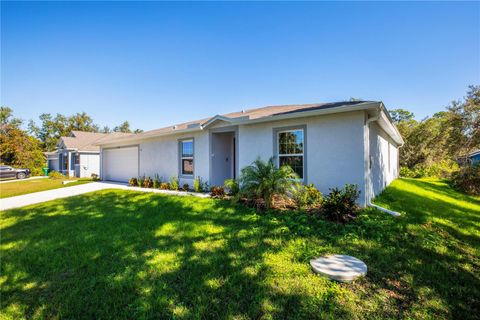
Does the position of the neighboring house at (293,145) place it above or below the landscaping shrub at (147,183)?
above

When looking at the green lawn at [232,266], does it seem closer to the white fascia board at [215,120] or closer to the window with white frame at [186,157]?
the white fascia board at [215,120]

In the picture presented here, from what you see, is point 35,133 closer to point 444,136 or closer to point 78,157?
point 78,157

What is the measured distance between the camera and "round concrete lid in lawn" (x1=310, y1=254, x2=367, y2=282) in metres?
2.99

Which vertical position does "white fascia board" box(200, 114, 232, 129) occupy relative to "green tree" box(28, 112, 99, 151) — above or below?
below

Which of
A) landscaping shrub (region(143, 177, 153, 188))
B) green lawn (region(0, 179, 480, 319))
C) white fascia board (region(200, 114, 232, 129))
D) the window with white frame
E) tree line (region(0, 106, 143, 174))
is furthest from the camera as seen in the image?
tree line (region(0, 106, 143, 174))

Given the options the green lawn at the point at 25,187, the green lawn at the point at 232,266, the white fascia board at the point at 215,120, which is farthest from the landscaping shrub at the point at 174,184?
the green lawn at the point at 25,187

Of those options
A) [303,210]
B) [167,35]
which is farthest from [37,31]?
[303,210]

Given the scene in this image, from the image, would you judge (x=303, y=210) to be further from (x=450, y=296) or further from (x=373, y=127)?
(x=373, y=127)

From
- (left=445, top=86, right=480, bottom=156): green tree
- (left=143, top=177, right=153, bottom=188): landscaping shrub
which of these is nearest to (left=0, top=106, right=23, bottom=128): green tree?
(left=143, top=177, right=153, bottom=188): landscaping shrub

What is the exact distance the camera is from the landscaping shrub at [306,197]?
249 inches

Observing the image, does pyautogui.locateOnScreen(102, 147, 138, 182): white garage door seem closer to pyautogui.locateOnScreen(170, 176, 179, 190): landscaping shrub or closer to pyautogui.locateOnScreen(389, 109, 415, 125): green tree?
pyautogui.locateOnScreen(170, 176, 179, 190): landscaping shrub

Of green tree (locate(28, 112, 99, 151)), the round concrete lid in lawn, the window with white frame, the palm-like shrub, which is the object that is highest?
green tree (locate(28, 112, 99, 151))

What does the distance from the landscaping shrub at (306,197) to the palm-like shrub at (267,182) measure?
1.06ft

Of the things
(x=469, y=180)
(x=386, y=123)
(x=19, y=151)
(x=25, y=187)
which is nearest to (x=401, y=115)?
(x=469, y=180)
